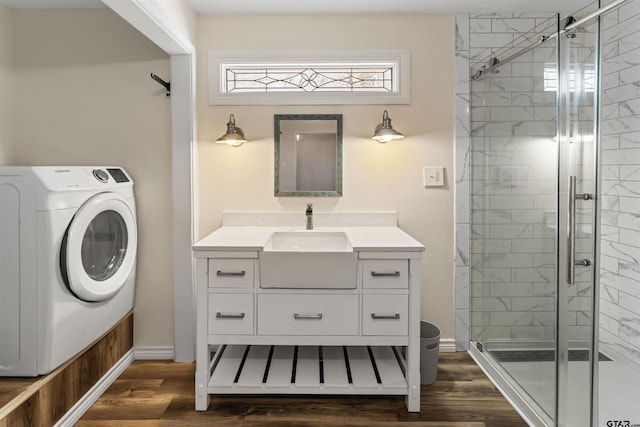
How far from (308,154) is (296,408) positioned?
150 centimetres

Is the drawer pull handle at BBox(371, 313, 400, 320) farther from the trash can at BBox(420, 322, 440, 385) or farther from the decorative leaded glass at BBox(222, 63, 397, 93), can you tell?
the decorative leaded glass at BBox(222, 63, 397, 93)

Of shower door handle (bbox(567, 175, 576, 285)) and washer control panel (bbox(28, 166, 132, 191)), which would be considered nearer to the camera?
shower door handle (bbox(567, 175, 576, 285))

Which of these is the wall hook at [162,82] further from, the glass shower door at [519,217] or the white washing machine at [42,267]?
the glass shower door at [519,217]

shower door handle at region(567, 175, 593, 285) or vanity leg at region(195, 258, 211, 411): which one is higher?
shower door handle at region(567, 175, 593, 285)

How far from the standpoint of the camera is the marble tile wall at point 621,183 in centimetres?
170

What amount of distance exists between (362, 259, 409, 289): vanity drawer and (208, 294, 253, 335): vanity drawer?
58cm

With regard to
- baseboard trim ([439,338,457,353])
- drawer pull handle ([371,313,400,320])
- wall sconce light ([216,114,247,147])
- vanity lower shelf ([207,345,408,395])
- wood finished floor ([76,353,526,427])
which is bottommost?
wood finished floor ([76,353,526,427])

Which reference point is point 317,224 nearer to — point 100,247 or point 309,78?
point 309,78

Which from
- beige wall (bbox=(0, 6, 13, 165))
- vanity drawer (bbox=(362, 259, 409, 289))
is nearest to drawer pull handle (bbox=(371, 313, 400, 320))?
vanity drawer (bbox=(362, 259, 409, 289))

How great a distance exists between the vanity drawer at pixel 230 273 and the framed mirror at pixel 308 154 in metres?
0.81

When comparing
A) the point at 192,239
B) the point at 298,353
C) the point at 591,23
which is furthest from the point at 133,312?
the point at 591,23

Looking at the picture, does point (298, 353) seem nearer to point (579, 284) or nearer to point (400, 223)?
point (400, 223)

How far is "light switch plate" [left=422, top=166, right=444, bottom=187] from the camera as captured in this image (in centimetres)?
293

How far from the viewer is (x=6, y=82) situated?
109 inches
